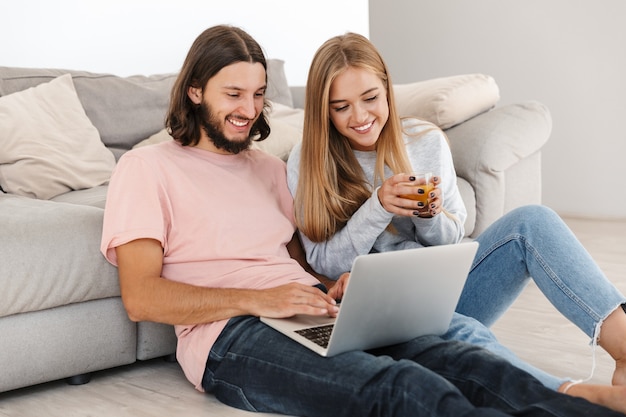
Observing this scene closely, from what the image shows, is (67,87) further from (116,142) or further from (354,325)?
(354,325)

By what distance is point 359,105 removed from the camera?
2045 millimetres

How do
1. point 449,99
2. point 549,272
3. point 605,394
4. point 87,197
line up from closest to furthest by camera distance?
point 605,394 < point 549,272 < point 87,197 < point 449,99

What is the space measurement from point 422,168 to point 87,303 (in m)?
0.92

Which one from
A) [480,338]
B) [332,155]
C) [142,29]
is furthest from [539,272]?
[142,29]

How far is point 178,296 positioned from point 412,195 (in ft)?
1.82

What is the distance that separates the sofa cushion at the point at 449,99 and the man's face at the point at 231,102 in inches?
52.8

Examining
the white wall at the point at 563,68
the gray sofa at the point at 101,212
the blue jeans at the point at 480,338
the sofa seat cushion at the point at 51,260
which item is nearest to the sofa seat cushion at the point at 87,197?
the gray sofa at the point at 101,212

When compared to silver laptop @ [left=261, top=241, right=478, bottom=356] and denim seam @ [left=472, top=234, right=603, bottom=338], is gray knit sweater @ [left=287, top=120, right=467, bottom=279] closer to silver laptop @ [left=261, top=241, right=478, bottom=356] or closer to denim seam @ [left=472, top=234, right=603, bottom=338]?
denim seam @ [left=472, top=234, right=603, bottom=338]

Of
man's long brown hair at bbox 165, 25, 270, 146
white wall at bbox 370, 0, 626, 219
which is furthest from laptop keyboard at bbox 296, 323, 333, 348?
white wall at bbox 370, 0, 626, 219

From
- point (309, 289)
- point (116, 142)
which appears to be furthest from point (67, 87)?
point (309, 289)

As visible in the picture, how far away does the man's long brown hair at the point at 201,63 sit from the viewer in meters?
1.99

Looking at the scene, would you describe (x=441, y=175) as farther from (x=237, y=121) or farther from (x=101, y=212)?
(x=101, y=212)

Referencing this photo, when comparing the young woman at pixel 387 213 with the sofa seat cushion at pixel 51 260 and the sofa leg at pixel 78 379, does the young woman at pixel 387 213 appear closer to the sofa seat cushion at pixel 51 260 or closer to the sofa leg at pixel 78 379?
the sofa seat cushion at pixel 51 260

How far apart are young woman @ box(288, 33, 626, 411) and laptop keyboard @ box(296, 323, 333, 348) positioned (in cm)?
33
